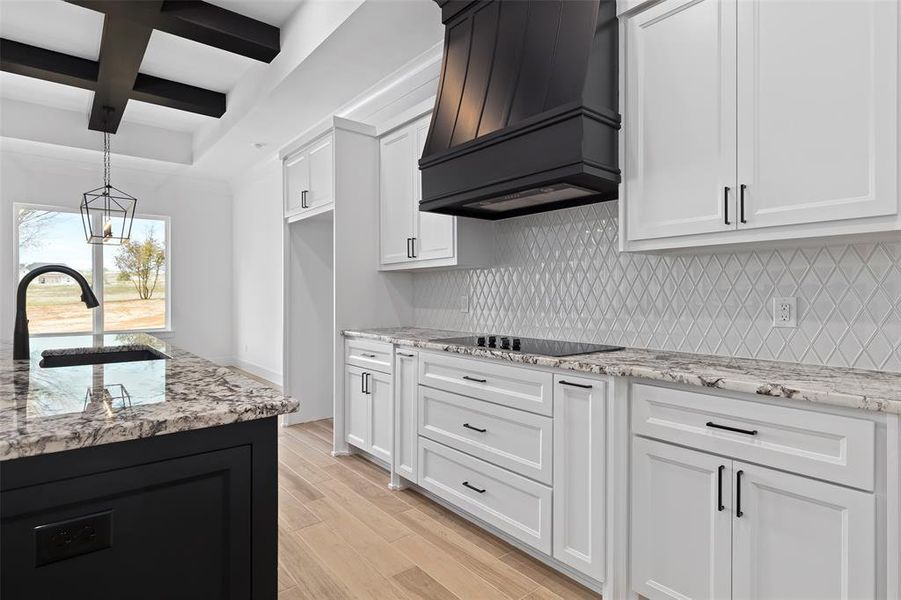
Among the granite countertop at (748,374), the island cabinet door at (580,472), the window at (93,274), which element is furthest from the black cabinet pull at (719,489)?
the window at (93,274)

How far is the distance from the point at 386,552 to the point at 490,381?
92 cm

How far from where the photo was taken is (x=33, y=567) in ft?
2.90

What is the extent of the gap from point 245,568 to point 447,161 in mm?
2047

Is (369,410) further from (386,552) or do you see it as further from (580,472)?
(580,472)

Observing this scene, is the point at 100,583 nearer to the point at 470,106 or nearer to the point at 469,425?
the point at 469,425

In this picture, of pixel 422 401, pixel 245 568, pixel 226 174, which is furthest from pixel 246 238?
pixel 245 568

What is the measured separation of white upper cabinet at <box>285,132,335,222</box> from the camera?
3766mm

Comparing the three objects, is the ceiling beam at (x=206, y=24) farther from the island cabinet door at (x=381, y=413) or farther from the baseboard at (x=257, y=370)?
the baseboard at (x=257, y=370)

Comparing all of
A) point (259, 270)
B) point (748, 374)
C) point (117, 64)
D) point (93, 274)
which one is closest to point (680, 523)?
point (748, 374)

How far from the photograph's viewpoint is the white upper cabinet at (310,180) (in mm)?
3766

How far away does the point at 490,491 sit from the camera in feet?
7.89

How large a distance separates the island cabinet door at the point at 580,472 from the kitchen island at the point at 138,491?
48.4 inches

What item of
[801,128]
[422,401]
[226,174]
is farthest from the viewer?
[226,174]

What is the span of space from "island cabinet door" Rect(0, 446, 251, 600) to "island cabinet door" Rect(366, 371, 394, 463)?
2.01 m
